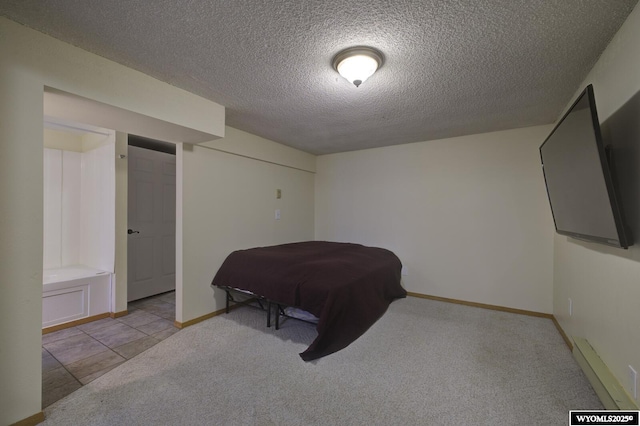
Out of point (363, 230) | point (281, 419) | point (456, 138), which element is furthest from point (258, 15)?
point (363, 230)

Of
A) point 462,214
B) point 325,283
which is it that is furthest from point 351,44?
point 462,214

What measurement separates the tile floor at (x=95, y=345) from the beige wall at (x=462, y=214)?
2.97 meters

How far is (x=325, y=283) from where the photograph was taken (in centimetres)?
238

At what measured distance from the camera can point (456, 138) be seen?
3.64 m

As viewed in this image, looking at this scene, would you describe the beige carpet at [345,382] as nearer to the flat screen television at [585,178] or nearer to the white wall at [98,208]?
the flat screen television at [585,178]

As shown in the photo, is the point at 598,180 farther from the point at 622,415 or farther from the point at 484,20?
the point at 622,415

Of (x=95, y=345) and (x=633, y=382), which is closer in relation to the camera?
(x=633, y=382)

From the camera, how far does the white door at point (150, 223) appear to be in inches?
143

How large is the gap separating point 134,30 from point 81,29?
12.0 inches

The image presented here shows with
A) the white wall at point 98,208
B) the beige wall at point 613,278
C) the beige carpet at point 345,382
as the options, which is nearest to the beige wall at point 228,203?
the beige carpet at point 345,382

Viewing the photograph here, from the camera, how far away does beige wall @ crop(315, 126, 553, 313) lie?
3.19m

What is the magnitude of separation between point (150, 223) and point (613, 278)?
477cm

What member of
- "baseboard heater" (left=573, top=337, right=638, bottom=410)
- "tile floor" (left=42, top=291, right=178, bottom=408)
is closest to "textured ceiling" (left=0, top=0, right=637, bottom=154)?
"baseboard heater" (left=573, top=337, right=638, bottom=410)

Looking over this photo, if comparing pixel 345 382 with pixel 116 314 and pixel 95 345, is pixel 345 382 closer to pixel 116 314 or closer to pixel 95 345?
pixel 95 345
